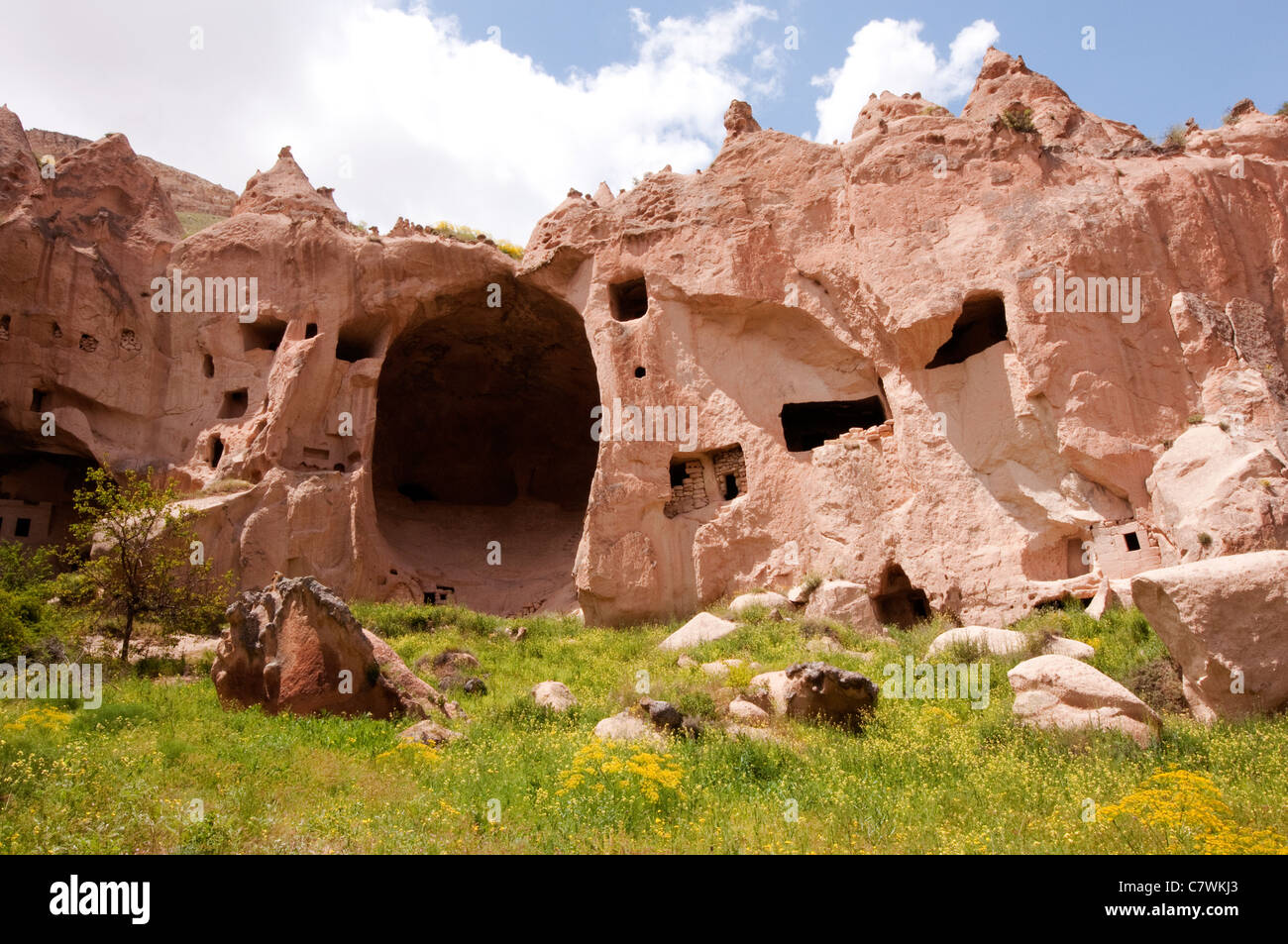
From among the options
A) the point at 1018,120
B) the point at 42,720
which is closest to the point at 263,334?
the point at 42,720

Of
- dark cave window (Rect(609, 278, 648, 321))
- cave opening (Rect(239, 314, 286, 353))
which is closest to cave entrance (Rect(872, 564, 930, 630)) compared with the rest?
dark cave window (Rect(609, 278, 648, 321))

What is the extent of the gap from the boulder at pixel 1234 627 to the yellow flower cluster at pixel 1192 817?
2.10m

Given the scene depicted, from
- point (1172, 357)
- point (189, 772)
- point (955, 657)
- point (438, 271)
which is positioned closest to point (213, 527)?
point (438, 271)

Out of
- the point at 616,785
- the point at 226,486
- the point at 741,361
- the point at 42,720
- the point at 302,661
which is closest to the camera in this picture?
the point at 616,785

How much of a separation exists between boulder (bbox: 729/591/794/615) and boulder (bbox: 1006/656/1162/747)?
6.46 m

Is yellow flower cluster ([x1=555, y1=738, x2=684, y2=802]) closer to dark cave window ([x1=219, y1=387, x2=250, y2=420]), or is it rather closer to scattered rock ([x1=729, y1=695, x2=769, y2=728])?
scattered rock ([x1=729, y1=695, x2=769, y2=728])

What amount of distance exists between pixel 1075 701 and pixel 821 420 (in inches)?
471

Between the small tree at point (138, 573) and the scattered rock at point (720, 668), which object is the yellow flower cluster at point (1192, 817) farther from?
the small tree at point (138, 573)

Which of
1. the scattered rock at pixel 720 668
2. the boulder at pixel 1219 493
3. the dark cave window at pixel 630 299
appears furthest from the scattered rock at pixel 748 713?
the dark cave window at pixel 630 299

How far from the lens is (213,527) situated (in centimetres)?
1712

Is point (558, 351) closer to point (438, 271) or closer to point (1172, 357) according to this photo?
point (438, 271)

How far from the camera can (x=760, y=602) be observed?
15.3m

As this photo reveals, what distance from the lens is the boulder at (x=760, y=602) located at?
1514 cm

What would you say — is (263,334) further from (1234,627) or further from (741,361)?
(1234,627)
